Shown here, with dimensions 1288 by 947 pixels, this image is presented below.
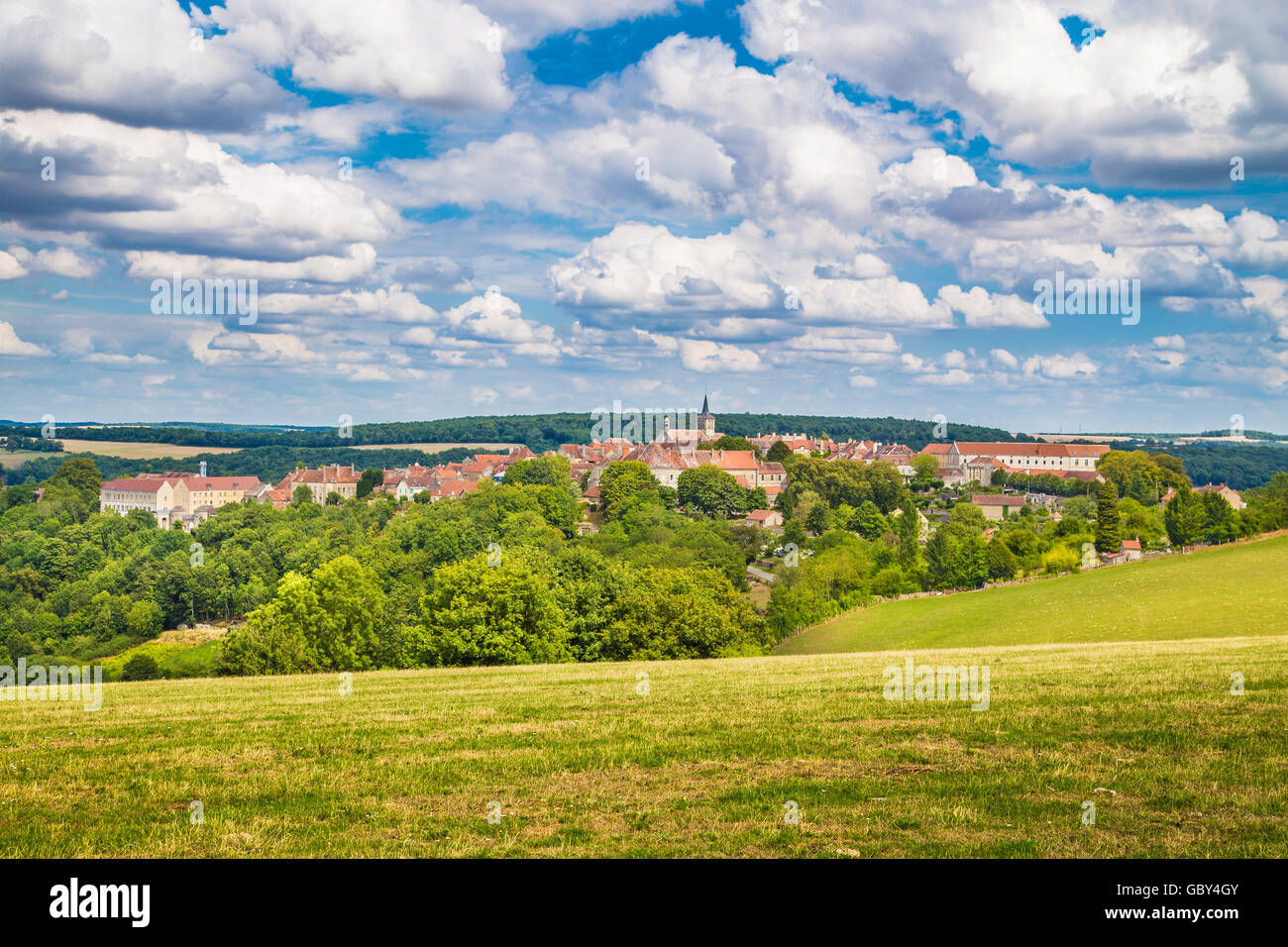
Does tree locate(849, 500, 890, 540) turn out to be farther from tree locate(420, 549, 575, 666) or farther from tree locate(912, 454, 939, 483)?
tree locate(420, 549, 575, 666)

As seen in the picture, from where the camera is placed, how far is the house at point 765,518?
14727 cm

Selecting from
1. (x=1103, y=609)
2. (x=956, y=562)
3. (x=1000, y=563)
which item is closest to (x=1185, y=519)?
(x=1000, y=563)

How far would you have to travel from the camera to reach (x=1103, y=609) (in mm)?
63062

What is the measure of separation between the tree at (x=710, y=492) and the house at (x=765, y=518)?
17.6 feet

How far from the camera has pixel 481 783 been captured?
37.2 ft

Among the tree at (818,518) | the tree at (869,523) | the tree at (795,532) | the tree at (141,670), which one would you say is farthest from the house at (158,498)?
the tree at (141,670)

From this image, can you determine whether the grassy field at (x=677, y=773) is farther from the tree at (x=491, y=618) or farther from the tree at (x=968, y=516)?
the tree at (x=968, y=516)

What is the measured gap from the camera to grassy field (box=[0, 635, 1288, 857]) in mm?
8961

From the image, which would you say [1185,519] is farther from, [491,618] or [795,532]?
[491,618]
